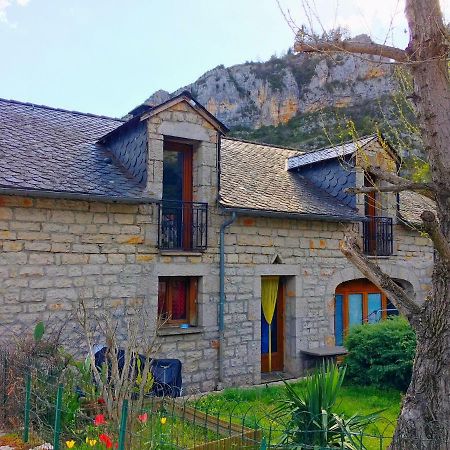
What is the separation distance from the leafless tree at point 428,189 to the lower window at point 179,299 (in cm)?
495

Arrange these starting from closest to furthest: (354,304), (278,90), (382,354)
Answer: (382,354)
(354,304)
(278,90)

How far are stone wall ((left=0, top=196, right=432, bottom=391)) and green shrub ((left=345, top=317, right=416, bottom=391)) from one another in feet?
4.57

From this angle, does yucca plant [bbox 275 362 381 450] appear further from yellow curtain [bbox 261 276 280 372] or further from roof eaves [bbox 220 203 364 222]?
yellow curtain [bbox 261 276 280 372]

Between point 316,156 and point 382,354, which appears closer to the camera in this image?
point 382,354

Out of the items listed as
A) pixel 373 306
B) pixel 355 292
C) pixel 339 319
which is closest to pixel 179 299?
pixel 339 319

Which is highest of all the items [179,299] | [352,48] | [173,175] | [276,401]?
[352,48]

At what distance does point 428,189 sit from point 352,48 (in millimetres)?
1503

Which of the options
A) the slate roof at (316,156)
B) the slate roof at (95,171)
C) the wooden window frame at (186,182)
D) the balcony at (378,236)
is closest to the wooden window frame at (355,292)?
the balcony at (378,236)

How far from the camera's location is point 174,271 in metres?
8.91

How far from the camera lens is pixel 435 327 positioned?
15.0 feet

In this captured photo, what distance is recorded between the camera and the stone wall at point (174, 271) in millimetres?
Result: 7559

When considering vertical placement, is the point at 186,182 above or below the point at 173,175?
below

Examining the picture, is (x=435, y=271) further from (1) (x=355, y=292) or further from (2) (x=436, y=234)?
(1) (x=355, y=292)

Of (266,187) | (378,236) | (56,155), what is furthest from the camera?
(378,236)
